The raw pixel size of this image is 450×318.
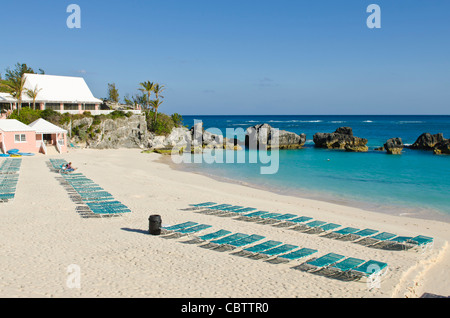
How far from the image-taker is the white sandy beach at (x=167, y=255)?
9.14 m

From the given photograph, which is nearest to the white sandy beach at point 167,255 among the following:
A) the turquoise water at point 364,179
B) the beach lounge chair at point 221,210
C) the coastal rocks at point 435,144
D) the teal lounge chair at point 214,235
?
the teal lounge chair at point 214,235

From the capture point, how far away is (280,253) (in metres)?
11.6

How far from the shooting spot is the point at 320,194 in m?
25.0

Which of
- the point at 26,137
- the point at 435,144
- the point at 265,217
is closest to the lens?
the point at 265,217

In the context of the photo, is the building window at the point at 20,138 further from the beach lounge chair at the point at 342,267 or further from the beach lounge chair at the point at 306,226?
the beach lounge chair at the point at 342,267

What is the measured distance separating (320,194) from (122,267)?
17534 mm

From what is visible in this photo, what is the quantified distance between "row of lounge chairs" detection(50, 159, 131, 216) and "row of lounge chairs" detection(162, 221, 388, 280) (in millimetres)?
3866

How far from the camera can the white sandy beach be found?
9.14 m

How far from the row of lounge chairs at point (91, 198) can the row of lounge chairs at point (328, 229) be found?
388 cm

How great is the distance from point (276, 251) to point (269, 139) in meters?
46.5

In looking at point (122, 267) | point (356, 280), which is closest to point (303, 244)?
point (356, 280)

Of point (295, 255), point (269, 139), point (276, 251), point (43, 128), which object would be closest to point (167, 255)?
point (276, 251)

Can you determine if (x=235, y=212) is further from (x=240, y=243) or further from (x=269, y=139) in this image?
(x=269, y=139)
